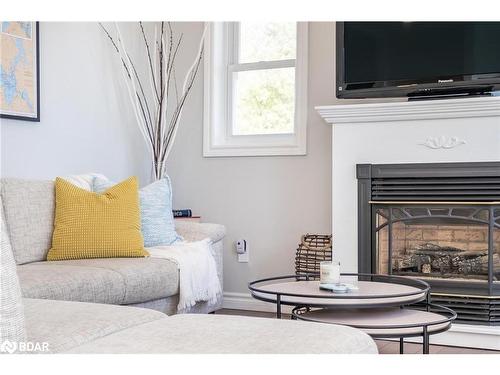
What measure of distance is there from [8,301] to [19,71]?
2953mm

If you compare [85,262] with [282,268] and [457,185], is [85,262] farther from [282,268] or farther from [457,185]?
[457,185]

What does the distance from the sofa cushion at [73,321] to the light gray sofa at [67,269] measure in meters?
0.91

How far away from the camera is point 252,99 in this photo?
483cm

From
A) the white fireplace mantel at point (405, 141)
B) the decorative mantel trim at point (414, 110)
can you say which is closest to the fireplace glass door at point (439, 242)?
the white fireplace mantel at point (405, 141)

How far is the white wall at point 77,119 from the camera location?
3.99 m

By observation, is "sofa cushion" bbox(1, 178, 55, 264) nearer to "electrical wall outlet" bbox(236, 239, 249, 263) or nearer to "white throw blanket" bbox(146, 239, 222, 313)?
"white throw blanket" bbox(146, 239, 222, 313)

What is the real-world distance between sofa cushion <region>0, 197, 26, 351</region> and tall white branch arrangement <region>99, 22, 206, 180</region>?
10.9 feet

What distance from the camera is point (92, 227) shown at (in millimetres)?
3467

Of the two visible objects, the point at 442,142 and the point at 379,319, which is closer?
the point at 379,319

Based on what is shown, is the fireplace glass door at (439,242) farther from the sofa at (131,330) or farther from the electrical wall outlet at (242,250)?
the sofa at (131,330)

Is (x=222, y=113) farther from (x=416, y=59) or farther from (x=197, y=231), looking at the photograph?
(x=416, y=59)

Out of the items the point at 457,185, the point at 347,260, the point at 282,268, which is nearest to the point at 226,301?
the point at 282,268

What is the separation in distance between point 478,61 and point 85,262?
2.25 metres

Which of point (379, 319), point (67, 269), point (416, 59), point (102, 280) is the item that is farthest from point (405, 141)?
point (67, 269)
